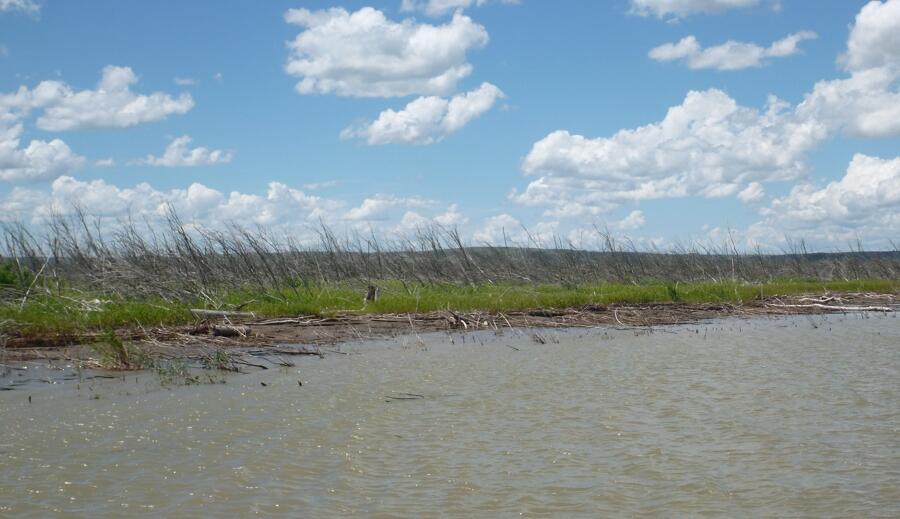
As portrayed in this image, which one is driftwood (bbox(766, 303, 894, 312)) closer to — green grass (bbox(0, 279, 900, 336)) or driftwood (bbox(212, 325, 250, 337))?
green grass (bbox(0, 279, 900, 336))

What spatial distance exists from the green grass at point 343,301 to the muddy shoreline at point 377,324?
13.3 inches

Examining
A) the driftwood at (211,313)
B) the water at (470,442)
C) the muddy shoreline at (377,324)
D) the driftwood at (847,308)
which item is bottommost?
the water at (470,442)

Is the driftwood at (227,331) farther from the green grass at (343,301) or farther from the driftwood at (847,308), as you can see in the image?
the driftwood at (847,308)

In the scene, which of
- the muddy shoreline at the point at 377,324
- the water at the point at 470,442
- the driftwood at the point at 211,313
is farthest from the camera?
the driftwood at the point at 211,313

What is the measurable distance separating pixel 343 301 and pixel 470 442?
26.1 feet

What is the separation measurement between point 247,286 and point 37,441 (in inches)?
370

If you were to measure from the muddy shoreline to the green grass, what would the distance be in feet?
1.10

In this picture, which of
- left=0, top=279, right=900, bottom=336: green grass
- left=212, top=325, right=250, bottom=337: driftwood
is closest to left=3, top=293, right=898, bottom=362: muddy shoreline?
left=212, top=325, right=250, bottom=337: driftwood

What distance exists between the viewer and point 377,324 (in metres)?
10.7

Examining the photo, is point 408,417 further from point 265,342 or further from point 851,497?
point 265,342

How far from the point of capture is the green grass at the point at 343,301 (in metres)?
9.05

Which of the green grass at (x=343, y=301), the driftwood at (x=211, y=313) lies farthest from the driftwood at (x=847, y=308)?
the driftwood at (x=211, y=313)

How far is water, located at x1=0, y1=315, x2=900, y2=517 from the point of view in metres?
3.58

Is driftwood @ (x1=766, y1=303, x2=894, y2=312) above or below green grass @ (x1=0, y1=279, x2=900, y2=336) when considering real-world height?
below
